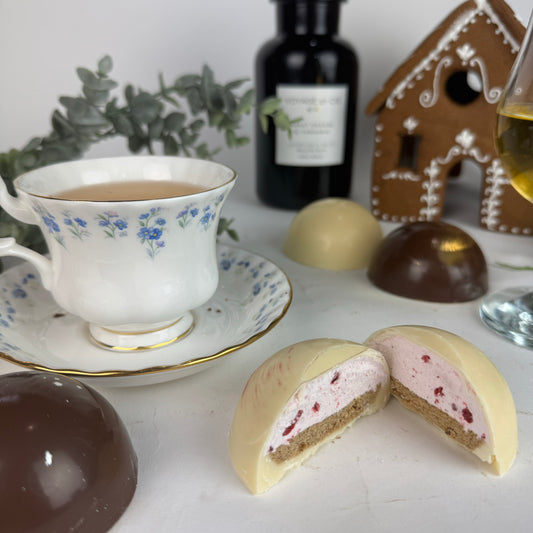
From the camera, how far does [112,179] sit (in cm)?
57

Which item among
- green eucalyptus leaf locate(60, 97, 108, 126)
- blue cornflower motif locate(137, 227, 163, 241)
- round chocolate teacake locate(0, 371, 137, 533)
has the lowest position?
round chocolate teacake locate(0, 371, 137, 533)

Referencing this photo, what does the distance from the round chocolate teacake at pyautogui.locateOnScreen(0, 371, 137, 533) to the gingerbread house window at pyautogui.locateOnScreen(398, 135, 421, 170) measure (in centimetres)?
74

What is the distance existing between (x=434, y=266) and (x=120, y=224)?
386mm

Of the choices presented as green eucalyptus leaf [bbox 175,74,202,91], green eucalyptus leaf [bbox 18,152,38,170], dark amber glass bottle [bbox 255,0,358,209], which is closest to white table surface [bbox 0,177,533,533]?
green eucalyptus leaf [bbox 18,152,38,170]

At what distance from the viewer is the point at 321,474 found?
1.22ft

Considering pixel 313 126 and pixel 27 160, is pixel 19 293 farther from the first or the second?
pixel 313 126

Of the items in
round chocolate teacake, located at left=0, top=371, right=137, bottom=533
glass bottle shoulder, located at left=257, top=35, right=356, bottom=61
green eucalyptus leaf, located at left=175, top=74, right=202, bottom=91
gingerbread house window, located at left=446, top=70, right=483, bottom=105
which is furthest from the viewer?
gingerbread house window, located at left=446, top=70, right=483, bottom=105

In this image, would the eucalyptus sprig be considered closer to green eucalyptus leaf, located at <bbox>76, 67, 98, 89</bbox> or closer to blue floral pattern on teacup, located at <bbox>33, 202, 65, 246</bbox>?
green eucalyptus leaf, located at <bbox>76, 67, 98, 89</bbox>

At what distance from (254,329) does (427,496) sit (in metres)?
0.21

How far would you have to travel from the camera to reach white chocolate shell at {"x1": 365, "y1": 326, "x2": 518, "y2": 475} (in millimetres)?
369

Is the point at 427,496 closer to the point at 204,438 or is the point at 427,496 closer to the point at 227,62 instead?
the point at 204,438

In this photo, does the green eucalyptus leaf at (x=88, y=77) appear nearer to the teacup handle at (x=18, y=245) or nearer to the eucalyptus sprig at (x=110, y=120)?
the eucalyptus sprig at (x=110, y=120)

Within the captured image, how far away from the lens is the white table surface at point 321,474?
335 millimetres

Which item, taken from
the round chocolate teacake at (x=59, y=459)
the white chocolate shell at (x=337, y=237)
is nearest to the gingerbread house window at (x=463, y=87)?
the white chocolate shell at (x=337, y=237)
